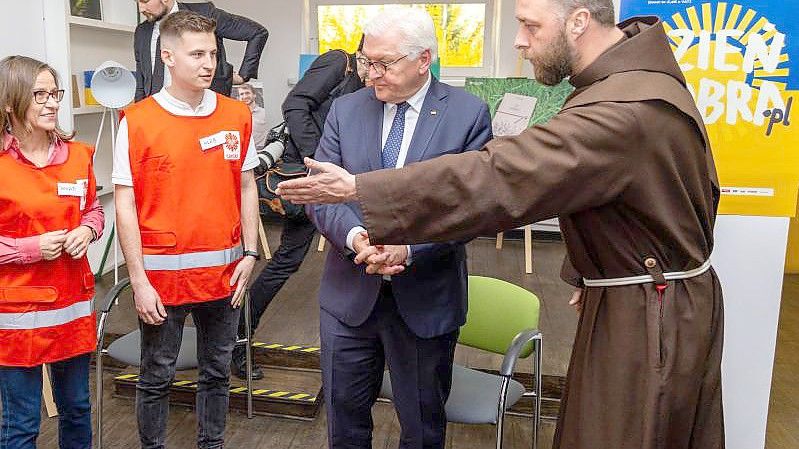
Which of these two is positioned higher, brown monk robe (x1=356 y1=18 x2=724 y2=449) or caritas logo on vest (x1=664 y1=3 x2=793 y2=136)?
caritas logo on vest (x1=664 y1=3 x2=793 y2=136)

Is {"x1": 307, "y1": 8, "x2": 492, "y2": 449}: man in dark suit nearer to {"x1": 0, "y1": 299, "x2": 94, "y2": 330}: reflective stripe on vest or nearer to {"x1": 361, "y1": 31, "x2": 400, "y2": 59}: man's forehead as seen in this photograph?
{"x1": 361, "y1": 31, "x2": 400, "y2": 59}: man's forehead

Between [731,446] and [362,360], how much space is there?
1.42m

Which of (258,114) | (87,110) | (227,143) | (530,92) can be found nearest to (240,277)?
(227,143)

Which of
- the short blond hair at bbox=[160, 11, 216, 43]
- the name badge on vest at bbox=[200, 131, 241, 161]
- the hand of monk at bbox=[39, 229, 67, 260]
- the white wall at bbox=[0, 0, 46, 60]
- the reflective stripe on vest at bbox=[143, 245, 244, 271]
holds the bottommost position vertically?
the reflective stripe on vest at bbox=[143, 245, 244, 271]

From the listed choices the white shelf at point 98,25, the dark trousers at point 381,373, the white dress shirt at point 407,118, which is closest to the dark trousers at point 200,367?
the dark trousers at point 381,373

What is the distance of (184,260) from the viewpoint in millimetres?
2113

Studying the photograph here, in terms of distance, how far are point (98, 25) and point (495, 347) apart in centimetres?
332

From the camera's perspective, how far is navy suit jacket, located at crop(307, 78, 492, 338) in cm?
178

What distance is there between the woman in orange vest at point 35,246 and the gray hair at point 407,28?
39.2 inches

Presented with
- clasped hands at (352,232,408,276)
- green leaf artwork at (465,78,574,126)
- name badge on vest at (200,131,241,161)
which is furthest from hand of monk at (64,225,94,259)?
green leaf artwork at (465,78,574,126)

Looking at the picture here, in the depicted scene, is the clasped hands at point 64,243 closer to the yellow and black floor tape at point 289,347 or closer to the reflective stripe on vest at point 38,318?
the reflective stripe on vest at point 38,318

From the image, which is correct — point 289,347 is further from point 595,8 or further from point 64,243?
point 595,8

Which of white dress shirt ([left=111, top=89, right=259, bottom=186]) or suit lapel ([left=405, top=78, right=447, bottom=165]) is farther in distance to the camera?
white dress shirt ([left=111, top=89, right=259, bottom=186])

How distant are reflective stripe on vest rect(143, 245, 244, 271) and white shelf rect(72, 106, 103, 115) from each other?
2266 mm
